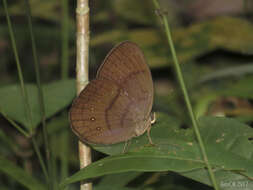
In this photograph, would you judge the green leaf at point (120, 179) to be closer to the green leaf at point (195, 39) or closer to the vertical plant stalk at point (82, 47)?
the vertical plant stalk at point (82, 47)

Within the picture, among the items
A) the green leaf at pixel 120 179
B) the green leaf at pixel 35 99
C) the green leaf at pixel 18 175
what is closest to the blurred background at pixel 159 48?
the green leaf at pixel 35 99

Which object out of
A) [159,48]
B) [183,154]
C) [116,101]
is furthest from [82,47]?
[159,48]

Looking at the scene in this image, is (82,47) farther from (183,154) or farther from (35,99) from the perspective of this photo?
(35,99)

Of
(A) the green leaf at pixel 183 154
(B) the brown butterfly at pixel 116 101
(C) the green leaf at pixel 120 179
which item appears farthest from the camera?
(C) the green leaf at pixel 120 179

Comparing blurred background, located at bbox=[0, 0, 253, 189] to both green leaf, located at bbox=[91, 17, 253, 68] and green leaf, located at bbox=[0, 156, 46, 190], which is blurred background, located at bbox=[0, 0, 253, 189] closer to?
green leaf, located at bbox=[91, 17, 253, 68]

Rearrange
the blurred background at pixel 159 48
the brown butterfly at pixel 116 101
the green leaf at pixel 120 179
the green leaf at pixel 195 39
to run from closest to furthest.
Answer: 1. the brown butterfly at pixel 116 101
2. the green leaf at pixel 120 179
3. the blurred background at pixel 159 48
4. the green leaf at pixel 195 39

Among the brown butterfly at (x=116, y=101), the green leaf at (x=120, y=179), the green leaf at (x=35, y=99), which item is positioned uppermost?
the brown butterfly at (x=116, y=101)

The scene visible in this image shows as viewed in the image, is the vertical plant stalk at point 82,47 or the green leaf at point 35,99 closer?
the vertical plant stalk at point 82,47

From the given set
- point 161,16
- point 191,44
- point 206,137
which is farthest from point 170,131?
point 191,44
